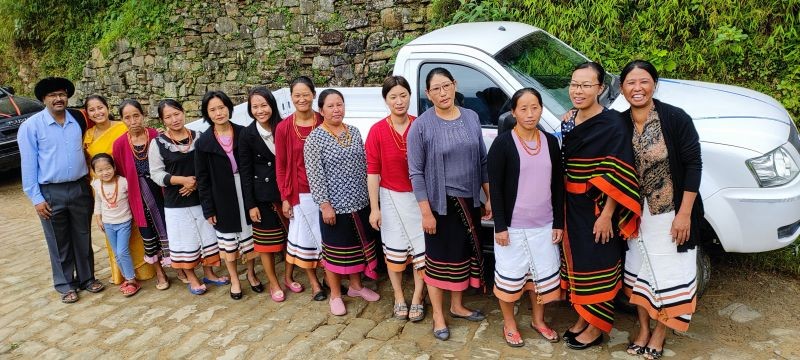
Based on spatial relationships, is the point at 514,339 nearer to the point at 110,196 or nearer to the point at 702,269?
the point at 702,269

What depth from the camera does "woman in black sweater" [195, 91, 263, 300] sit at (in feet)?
14.5

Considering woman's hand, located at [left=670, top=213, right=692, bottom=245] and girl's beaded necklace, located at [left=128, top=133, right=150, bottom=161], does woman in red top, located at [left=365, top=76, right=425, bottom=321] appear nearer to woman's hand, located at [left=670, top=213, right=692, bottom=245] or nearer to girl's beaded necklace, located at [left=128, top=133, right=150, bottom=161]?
woman's hand, located at [left=670, top=213, right=692, bottom=245]

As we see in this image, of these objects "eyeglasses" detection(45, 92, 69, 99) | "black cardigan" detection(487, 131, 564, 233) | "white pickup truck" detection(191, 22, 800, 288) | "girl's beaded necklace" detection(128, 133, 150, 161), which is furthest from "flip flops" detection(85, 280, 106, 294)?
"black cardigan" detection(487, 131, 564, 233)

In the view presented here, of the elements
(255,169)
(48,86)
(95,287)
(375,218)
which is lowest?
(95,287)

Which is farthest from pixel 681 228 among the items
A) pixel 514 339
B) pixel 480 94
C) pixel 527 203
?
pixel 480 94

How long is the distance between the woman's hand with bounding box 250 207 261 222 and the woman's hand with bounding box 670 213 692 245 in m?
2.96

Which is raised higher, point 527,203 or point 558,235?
point 527,203

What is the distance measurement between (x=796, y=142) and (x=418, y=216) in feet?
8.39

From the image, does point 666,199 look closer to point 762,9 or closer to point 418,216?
point 418,216

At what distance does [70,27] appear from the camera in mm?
12078

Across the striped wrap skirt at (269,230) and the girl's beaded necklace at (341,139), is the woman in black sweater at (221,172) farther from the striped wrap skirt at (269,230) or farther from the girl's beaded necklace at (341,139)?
the girl's beaded necklace at (341,139)

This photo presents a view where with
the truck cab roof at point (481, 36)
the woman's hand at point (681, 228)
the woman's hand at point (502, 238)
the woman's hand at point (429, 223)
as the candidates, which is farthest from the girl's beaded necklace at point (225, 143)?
the woman's hand at point (681, 228)

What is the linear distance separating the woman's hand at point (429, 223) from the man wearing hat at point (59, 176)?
319cm

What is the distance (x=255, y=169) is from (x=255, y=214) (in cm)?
37
